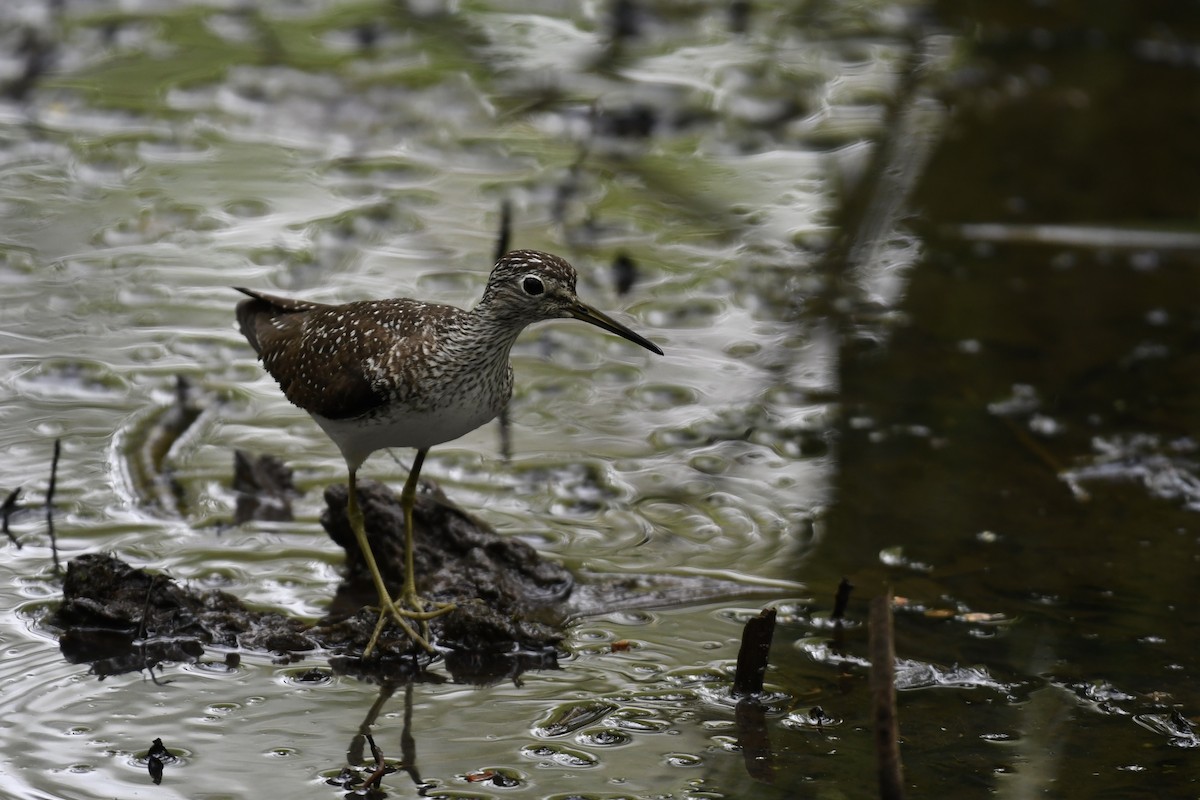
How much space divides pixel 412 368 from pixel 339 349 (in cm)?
42

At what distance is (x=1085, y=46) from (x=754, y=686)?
9.41 metres

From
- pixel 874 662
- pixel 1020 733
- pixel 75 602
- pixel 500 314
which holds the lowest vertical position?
pixel 1020 733

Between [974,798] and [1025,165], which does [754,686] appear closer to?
[974,798]

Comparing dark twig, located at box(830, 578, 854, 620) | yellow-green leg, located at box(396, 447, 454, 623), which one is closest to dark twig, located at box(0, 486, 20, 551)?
yellow-green leg, located at box(396, 447, 454, 623)

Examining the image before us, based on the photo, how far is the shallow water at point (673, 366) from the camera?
16.9 feet

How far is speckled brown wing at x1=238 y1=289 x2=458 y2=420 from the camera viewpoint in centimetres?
554

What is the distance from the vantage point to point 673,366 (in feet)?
26.8

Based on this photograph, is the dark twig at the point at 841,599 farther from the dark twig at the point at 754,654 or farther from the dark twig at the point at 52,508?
the dark twig at the point at 52,508

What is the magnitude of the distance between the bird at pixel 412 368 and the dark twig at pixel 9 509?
1173 mm

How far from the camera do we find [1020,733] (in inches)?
207

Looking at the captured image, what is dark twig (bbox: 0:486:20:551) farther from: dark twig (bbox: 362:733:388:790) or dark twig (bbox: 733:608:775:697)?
dark twig (bbox: 733:608:775:697)

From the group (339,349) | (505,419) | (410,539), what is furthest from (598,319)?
(505,419)

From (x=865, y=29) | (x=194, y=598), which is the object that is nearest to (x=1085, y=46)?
(x=865, y=29)

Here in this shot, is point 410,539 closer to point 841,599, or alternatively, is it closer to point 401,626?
point 401,626
